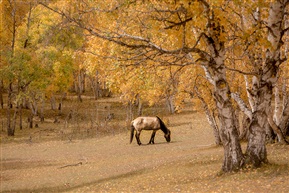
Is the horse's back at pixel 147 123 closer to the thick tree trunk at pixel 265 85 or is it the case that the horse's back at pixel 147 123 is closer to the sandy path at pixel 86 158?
the sandy path at pixel 86 158

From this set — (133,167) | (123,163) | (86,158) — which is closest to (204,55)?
(133,167)

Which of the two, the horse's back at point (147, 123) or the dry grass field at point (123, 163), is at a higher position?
the horse's back at point (147, 123)

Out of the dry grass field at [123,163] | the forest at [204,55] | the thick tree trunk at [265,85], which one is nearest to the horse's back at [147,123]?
the dry grass field at [123,163]

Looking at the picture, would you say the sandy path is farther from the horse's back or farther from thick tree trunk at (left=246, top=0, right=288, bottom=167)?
thick tree trunk at (left=246, top=0, right=288, bottom=167)

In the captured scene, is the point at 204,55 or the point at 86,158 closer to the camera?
the point at 204,55

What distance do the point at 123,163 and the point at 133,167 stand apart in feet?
7.55

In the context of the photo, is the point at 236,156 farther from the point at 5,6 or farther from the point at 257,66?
the point at 5,6

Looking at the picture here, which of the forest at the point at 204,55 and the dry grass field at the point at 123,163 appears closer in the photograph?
the forest at the point at 204,55

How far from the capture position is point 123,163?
2641 centimetres

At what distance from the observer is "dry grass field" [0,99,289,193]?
48.6 ft

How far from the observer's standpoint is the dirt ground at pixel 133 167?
47.9ft

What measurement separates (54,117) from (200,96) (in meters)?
37.1

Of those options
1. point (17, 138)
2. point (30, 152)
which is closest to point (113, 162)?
point (30, 152)

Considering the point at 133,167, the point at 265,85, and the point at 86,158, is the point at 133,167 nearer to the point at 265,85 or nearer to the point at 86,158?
the point at 86,158
